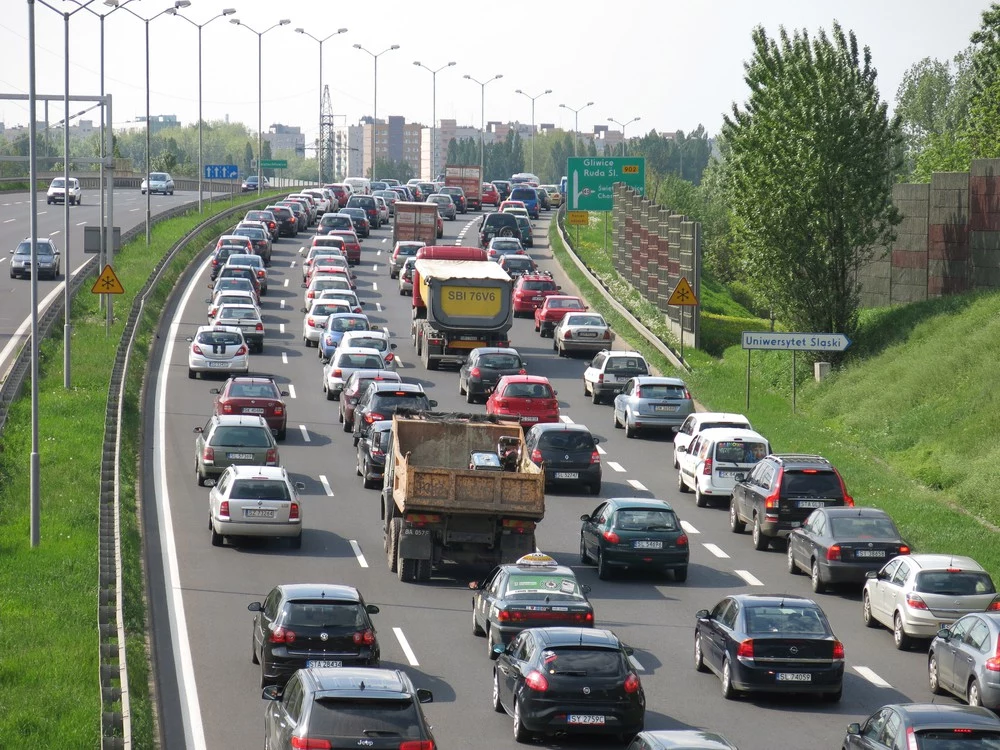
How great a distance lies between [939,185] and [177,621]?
31201 millimetres

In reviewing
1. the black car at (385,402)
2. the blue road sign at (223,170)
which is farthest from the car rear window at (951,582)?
the blue road sign at (223,170)

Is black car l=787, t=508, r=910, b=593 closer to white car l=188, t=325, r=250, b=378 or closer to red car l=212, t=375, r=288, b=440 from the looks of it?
red car l=212, t=375, r=288, b=440

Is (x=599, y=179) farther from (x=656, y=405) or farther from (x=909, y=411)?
(x=909, y=411)

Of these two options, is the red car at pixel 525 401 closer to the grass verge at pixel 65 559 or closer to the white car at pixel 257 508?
the grass verge at pixel 65 559

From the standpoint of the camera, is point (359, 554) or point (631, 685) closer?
point (631, 685)

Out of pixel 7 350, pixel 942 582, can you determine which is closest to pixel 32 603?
pixel 942 582

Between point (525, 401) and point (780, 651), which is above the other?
point (525, 401)

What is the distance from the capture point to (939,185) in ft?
160

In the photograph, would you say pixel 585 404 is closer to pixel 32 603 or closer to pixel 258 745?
pixel 32 603

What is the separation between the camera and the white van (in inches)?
1353

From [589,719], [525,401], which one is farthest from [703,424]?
[589,719]

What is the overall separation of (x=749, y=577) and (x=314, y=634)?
34.6ft

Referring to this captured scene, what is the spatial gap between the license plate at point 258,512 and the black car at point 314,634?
27.0 feet

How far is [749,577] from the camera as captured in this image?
2872cm
